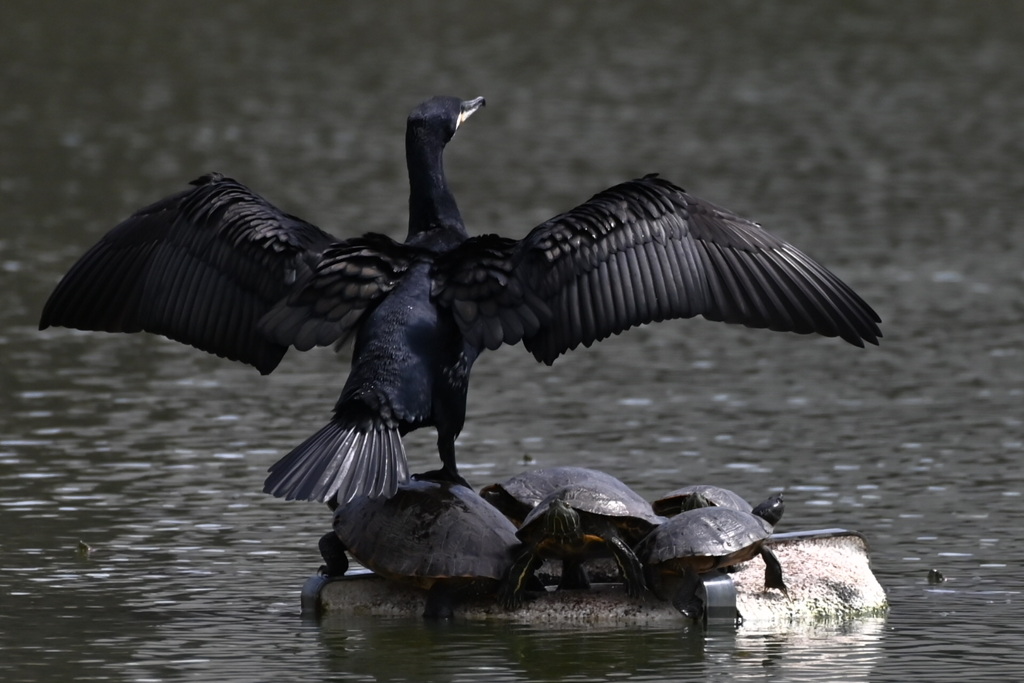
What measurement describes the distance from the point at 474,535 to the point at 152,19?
2754cm

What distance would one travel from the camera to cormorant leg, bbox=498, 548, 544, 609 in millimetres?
8555

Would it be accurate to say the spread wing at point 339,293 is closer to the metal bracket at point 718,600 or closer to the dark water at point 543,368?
the dark water at point 543,368

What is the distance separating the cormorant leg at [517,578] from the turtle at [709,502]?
2.77 feet

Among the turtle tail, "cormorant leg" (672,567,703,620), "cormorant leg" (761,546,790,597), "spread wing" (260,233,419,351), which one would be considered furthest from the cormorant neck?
"cormorant leg" (761,546,790,597)

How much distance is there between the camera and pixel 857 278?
1672 centimetres

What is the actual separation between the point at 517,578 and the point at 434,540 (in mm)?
385

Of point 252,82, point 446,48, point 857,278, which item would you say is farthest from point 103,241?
point 446,48

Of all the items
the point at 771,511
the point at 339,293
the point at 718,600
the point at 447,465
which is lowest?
the point at 718,600

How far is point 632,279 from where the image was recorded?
9.17m

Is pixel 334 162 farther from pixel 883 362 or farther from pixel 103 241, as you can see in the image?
pixel 103 241

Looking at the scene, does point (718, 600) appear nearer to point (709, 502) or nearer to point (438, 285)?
point (709, 502)

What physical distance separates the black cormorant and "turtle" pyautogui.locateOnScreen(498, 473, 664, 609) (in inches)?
26.2

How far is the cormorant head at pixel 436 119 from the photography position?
959 centimetres

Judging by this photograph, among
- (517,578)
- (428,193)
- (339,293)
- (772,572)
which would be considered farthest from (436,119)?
(772,572)
